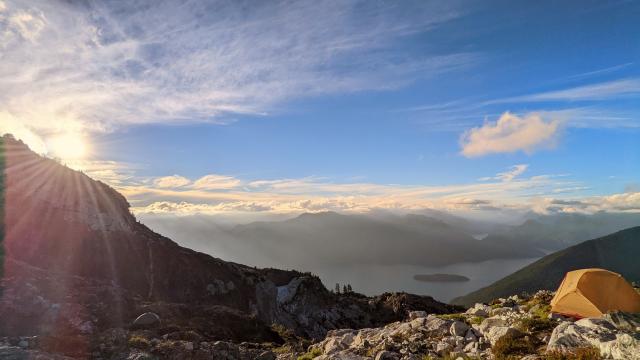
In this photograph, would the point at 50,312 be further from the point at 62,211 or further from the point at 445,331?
the point at 62,211

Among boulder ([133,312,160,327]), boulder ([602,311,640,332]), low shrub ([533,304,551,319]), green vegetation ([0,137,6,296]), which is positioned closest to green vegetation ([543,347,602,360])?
boulder ([602,311,640,332])

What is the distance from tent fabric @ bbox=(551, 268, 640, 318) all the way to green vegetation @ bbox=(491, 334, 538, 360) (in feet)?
22.9

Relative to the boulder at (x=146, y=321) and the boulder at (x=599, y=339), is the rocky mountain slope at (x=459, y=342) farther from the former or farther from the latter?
the boulder at (x=146, y=321)

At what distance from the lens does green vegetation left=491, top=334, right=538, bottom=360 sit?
17.3 m

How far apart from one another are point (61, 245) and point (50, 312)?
A: 3967 cm

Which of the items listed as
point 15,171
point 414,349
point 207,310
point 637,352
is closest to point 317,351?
point 414,349

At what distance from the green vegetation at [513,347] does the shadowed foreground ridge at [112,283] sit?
22.4 metres

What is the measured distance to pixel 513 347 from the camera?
1780 cm

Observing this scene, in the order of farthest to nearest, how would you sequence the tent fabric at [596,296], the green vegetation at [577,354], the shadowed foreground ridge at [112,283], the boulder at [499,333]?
the shadowed foreground ridge at [112,283], the tent fabric at [596,296], the boulder at [499,333], the green vegetation at [577,354]

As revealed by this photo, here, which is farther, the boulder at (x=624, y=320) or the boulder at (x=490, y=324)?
Result: the boulder at (x=490, y=324)

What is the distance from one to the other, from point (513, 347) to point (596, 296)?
9.77 m

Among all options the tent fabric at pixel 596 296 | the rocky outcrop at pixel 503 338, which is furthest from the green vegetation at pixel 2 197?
the tent fabric at pixel 596 296

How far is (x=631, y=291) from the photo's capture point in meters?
23.8

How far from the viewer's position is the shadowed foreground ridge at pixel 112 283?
32.8m
